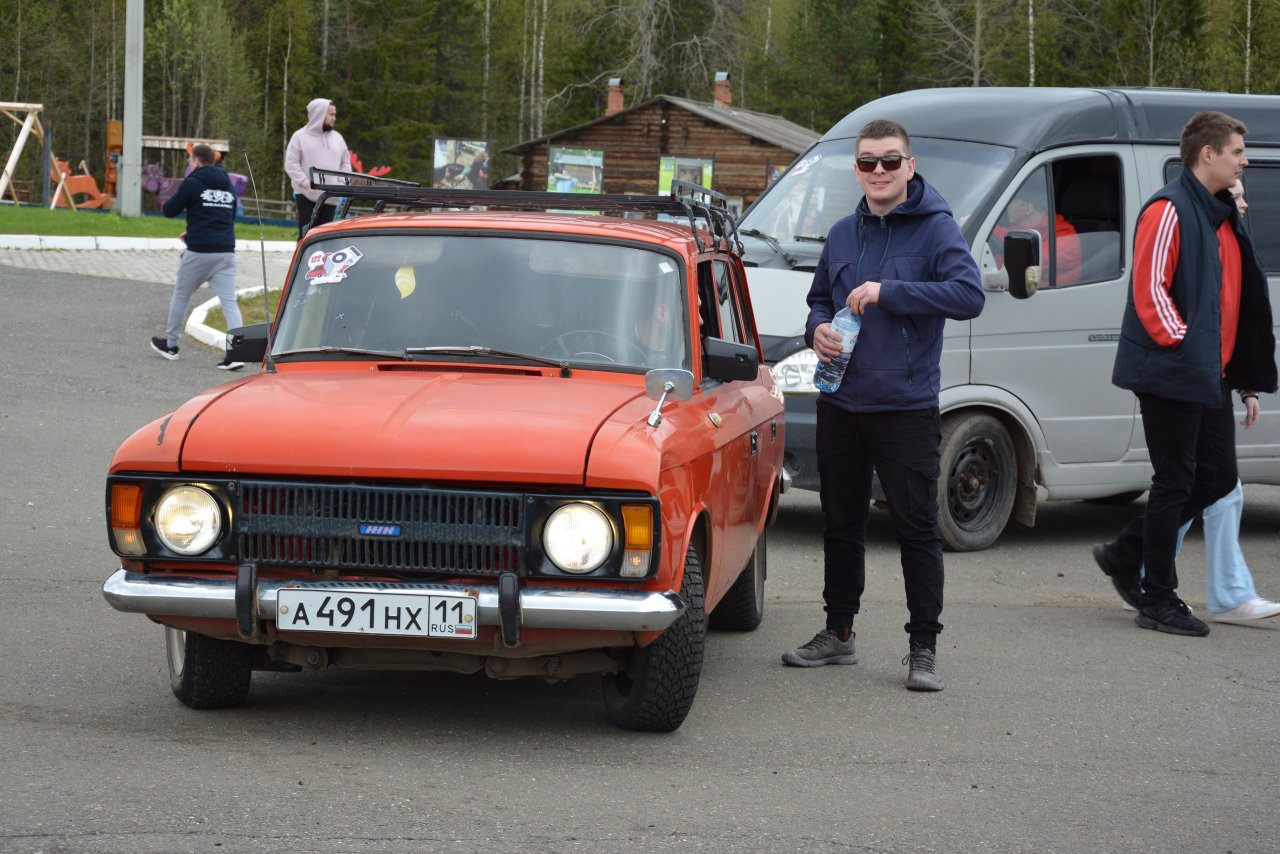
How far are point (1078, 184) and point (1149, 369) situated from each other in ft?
9.81

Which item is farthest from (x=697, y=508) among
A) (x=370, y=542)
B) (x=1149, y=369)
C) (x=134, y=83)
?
(x=134, y=83)

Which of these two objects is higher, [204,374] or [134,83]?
[134,83]

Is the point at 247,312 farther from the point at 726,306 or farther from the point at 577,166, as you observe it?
the point at 577,166

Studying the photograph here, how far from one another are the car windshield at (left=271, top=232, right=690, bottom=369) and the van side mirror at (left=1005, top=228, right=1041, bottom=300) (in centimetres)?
348

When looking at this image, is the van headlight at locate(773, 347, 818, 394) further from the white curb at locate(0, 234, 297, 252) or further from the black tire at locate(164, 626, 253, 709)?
the white curb at locate(0, 234, 297, 252)

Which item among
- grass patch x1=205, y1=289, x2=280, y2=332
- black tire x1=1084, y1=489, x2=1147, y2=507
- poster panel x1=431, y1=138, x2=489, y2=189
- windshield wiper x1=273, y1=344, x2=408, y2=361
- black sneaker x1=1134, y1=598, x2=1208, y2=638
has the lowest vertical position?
black tire x1=1084, y1=489, x2=1147, y2=507

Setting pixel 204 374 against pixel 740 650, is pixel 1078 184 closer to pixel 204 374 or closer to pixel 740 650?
pixel 740 650

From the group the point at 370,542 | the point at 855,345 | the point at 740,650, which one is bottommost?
the point at 740,650

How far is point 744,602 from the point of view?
24.9 ft

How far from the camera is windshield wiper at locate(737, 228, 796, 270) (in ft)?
33.8

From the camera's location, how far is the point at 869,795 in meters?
5.09

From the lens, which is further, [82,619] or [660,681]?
[82,619]

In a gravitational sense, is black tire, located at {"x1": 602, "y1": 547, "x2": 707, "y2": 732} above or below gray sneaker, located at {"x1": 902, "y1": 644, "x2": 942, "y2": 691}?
above

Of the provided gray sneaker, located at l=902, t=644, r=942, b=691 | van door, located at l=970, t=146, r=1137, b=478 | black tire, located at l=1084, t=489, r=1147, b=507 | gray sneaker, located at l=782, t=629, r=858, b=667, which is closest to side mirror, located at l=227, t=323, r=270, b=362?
gray sneaker, located at l=782, t=629, r=858, b=667
